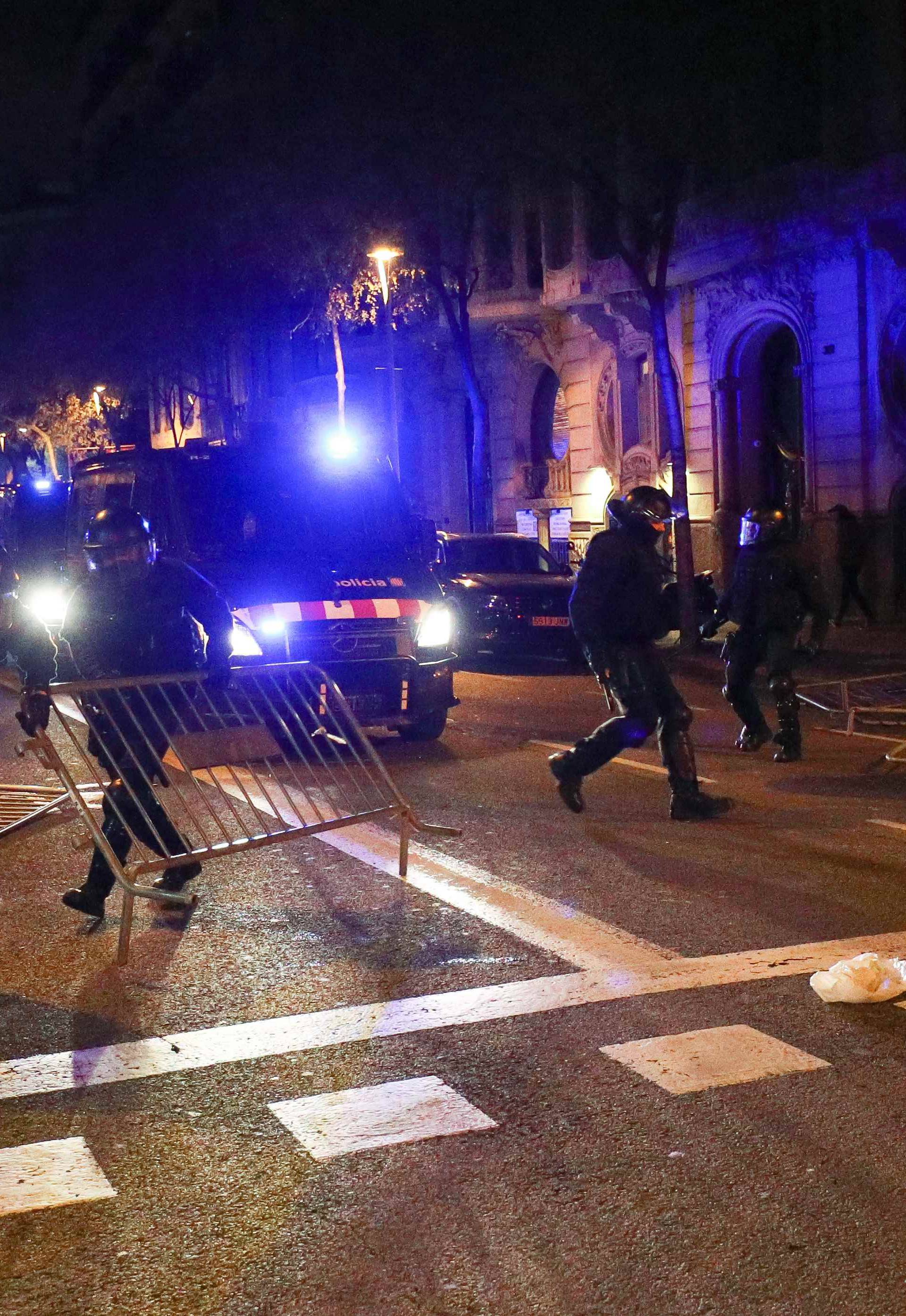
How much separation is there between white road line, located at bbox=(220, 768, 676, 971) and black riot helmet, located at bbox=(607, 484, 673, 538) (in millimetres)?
2167

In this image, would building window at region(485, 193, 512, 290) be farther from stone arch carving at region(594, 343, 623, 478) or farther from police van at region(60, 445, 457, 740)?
police van at region(60, 445, 457, 740)

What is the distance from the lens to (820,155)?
25203 mm

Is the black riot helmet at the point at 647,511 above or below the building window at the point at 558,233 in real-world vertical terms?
below

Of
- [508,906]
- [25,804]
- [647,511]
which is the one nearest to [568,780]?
[647,511]

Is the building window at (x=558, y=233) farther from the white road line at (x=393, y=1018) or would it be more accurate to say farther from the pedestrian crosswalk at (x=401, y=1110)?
the pedestrian crosswalk at (x=401, y=1110)

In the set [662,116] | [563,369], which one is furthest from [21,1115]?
[563,369]

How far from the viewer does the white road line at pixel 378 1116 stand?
13.9 feet

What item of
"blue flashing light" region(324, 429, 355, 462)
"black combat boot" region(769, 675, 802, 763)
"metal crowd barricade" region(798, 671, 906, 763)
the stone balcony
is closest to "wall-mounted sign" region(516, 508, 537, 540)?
the stone balcony

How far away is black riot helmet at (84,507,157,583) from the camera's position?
7.04 meters

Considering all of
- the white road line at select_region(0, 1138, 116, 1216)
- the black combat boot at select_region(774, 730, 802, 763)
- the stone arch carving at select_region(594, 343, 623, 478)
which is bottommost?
the black combat boot at select_region(774, 730, 802, 763)

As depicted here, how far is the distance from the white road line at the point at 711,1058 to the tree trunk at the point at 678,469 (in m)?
15.5

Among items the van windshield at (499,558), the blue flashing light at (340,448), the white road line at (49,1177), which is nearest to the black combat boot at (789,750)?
the blue flashing light at (340,448)

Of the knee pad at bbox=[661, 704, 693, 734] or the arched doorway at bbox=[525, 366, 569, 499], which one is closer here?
the knee pad at bbox=[661, 704, 693, 734]

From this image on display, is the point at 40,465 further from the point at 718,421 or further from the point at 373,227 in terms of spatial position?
Result: the point at 718,421
